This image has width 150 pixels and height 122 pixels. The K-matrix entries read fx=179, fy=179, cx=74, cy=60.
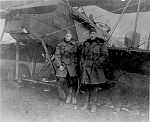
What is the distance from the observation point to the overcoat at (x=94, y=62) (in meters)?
4.16

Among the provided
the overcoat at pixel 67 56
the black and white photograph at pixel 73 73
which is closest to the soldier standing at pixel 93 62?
the black and white photograph at pixel 73 73

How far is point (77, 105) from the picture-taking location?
4.55 m

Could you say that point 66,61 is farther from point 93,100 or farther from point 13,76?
point 13,76

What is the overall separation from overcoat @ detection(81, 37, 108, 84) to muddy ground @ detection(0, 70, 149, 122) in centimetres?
76

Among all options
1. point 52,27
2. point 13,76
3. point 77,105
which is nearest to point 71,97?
point 77,105

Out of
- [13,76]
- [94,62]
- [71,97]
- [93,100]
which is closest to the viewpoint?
[94,62]

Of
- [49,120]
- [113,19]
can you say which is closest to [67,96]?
[49,120]

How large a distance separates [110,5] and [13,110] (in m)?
4.73

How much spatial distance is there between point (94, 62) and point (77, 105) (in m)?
1.22

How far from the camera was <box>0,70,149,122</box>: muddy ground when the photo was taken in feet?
12.3

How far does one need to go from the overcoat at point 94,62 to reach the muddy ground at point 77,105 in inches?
30.0

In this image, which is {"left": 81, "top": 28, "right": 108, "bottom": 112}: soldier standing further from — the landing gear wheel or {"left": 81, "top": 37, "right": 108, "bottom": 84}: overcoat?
the landing gear wheel

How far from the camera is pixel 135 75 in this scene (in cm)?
538

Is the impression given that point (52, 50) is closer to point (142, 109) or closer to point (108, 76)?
point (108, 76)
